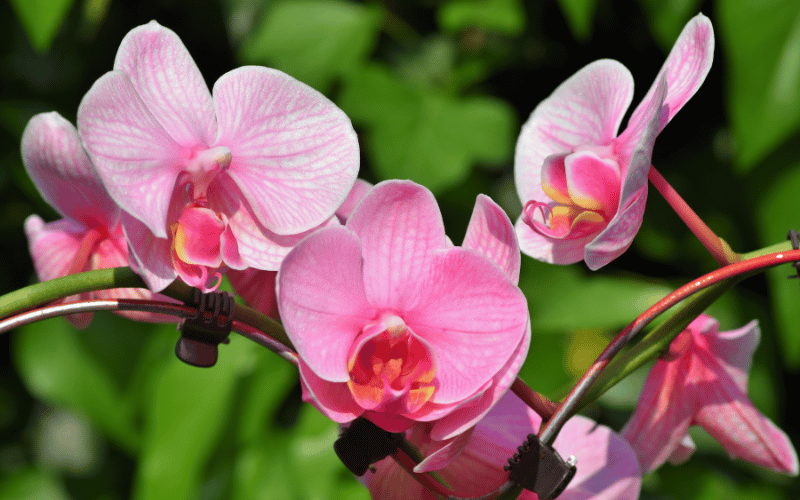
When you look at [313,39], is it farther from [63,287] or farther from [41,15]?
[63,287]

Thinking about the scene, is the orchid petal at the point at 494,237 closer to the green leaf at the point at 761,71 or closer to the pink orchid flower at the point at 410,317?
the pink orchid flower at the point at 410,317

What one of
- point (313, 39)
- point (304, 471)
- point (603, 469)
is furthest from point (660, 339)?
point (313, 39)

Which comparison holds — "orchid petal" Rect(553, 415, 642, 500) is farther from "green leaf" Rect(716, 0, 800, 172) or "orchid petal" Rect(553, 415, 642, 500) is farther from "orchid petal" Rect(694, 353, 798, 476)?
"green leaf" Rect(716, 0, 800, 172)

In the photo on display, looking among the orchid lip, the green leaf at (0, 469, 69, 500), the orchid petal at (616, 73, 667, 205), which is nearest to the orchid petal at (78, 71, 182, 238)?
the orchid lip

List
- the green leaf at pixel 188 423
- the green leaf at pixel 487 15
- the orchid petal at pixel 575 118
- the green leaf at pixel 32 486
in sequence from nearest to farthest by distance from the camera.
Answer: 1. the orchid petal at pixel 575 118
2. the green leaf at pixel 188 423
3. the green leaf at pixel 487 15
4. the green leaf at pixel 32 486

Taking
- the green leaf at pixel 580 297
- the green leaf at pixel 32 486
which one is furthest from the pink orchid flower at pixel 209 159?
the green leaf at pixel 32 486

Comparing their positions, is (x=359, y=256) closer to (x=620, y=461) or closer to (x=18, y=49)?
(x=620, y=461)

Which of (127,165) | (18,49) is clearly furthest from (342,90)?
(127,165)
